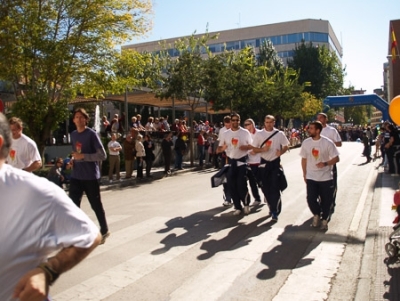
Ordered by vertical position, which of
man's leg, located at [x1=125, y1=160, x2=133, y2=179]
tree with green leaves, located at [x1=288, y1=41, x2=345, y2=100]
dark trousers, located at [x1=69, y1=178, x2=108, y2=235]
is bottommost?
man's leg, located at [x1=125, y1=160, x2=133, y2=179]

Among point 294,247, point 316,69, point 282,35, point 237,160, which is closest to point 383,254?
point 294,247

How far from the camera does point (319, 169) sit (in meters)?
7.74

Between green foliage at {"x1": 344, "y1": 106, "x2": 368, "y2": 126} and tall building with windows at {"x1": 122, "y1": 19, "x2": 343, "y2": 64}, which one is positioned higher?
tall building with windows at {"x1": 122, "y1": 19, "x2": 343, "y2": 64}

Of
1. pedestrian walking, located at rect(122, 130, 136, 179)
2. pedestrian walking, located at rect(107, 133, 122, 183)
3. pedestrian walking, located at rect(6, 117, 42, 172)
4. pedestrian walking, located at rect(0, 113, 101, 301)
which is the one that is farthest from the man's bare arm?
pedestrian walking, located at rect(122, 130, 136, 179)

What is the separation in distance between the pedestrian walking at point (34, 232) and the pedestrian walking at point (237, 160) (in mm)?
7182

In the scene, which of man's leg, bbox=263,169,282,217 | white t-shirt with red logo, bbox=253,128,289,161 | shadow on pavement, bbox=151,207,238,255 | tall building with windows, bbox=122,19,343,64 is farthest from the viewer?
tall building with windows, bbox=122,19,343,64

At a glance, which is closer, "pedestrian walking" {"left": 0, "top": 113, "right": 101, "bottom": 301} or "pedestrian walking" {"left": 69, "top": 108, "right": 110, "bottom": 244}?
"pedestrian walking" {"left": 0, "top": 113, "right": 101, "bottom": 301}

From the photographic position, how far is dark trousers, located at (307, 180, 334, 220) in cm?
773

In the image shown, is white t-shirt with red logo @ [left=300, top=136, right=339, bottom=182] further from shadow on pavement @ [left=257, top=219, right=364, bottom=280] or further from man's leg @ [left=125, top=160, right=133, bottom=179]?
man's leg @ [left=125, top=160, right=133, bottom=179]

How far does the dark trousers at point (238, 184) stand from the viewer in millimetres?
9148

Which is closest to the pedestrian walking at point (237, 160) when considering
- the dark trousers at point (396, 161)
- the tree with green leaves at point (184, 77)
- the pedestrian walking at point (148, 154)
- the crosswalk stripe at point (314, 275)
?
the crosswalk stripe at point (314, 275)

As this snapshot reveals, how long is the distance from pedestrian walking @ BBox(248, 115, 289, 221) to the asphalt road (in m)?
0.40

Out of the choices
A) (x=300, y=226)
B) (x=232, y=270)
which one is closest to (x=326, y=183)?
(x=300, y=226)

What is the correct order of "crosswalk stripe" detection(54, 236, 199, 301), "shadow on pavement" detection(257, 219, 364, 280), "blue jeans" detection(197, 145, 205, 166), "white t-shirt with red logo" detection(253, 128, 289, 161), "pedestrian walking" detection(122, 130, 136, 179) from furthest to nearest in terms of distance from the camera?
"blue jeans" detection(197, 145, 205, 166) < "pedestrian walking" detection(122, 130, 136, 179) < "white t-shirt with red logo" detection(253, 128, 289, 161) < "shadow on pavement" detection(257, 219, 364, 280) < "crosswalk stripe" detection(54, 236, 199, 301)
